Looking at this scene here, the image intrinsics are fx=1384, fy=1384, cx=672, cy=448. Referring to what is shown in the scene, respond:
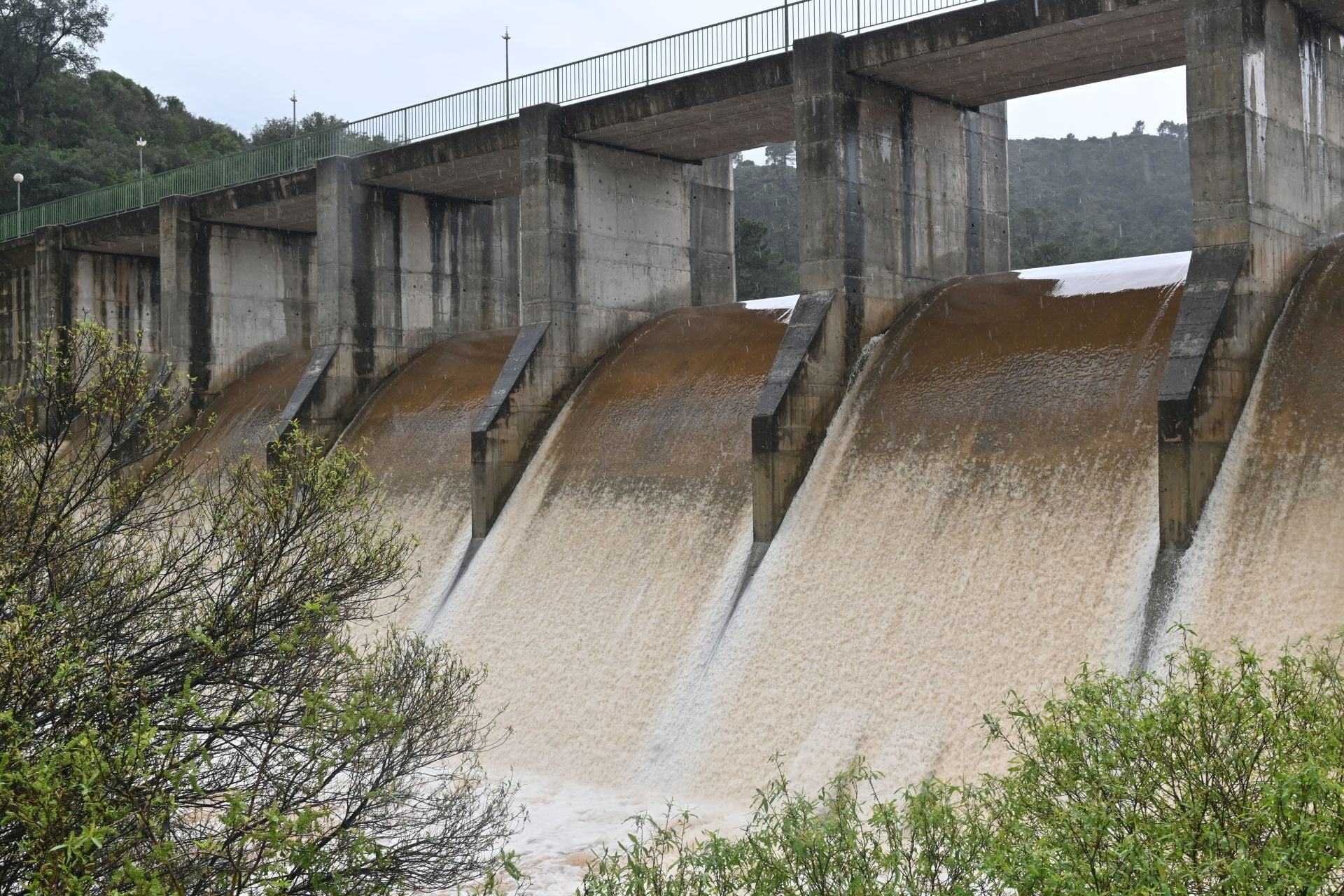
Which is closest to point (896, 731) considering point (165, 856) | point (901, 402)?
point (901, 402)

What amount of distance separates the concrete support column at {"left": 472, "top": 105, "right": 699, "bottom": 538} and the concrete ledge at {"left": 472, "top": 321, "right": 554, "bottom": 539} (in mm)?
19

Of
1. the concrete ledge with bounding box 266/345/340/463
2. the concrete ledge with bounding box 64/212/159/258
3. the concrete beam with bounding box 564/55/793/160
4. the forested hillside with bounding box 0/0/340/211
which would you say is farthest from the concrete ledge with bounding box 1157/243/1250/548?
the forested hillside with bounding box 0/0/340/211

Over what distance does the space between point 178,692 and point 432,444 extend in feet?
54.0

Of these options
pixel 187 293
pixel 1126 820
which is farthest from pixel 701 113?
pixel 1126 820

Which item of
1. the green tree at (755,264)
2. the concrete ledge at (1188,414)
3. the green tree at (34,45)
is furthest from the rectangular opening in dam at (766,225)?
the green tree at (34,45)

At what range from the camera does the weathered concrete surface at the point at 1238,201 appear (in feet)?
47.1

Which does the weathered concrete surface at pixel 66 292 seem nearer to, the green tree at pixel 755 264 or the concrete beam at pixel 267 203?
the concrete beam at pixel 267 203

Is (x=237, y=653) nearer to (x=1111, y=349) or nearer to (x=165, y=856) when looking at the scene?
(x=165, y=856)

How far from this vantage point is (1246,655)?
727cm

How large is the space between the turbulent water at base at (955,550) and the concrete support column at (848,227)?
529 millimetres

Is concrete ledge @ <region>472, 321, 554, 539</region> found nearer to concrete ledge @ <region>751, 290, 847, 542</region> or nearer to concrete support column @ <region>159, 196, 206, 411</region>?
concrete ledge @ <region>751, 290, 847, 542</region>

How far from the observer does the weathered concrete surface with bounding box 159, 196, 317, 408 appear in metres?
32.5

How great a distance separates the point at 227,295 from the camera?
3338 centimetres

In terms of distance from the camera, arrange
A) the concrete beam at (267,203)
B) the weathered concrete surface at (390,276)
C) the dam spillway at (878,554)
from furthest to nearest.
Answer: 1. the concrete beam at (267,203)
2. the weathered concrete surface at (390,276)
3. the dam spillway at (878,554)
